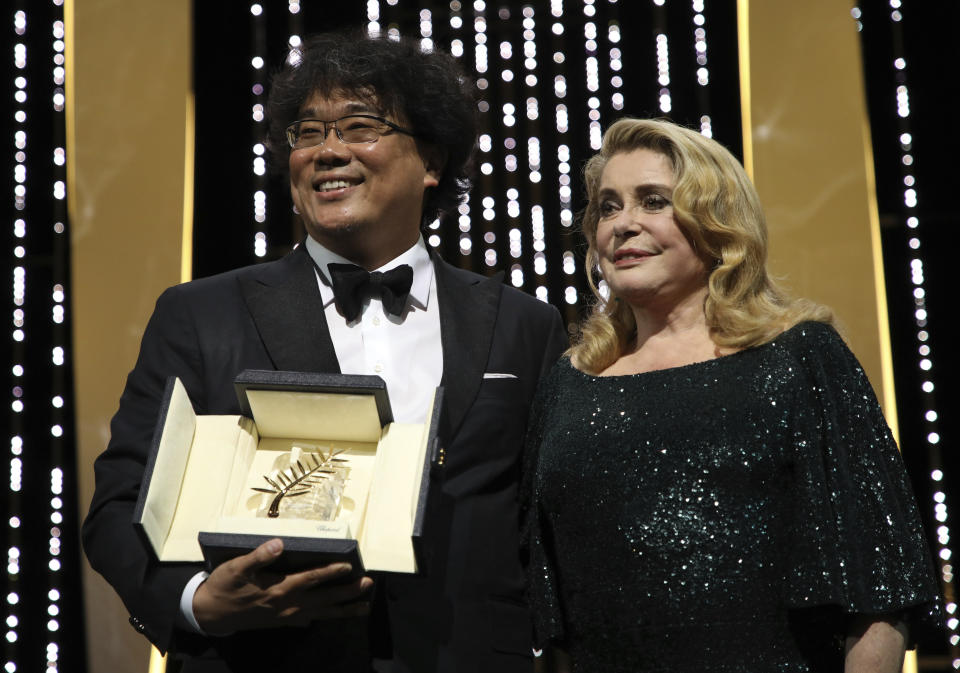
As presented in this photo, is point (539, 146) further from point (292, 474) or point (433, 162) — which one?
point (292, 474)

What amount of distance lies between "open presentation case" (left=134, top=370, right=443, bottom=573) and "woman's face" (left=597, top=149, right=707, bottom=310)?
18.1 inches

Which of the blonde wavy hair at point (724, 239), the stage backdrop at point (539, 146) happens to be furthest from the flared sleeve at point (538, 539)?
the stage backdrop at point (539, 146)

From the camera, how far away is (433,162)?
7.45ft

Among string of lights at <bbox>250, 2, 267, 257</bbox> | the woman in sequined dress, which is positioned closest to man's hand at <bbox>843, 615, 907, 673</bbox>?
the woman in sequined dress

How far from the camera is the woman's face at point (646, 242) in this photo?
182 centimetres

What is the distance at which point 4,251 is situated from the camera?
2.97 m

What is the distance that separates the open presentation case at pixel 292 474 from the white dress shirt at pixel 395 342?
0.23 metres

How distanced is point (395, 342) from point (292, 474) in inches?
16.2

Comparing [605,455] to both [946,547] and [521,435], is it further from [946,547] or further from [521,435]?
[946,547]

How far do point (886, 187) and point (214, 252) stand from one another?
1.87m

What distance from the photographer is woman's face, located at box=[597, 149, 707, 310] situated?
5.96 ft

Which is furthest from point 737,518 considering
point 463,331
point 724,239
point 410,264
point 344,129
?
point 344,129

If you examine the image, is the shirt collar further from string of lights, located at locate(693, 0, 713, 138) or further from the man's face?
string of lights, located at locate(693, 0, 713, 138)

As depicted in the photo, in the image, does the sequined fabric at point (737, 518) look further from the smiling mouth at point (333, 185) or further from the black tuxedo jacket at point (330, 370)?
the smiling mouth at point (333, 185)
